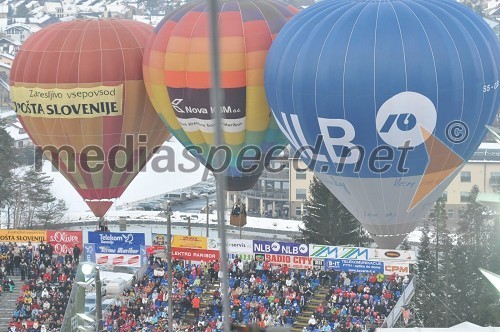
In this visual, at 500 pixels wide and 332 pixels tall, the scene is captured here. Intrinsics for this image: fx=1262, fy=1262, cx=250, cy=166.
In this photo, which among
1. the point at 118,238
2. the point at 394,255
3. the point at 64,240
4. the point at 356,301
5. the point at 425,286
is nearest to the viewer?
the point at 394,255

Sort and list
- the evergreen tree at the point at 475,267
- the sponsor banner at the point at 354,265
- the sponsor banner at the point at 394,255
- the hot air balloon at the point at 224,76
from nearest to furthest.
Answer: the hot air balloon at the point at 224,76
the sponsor banner at the point at 394,255
the sponsor banner at the point at 354,265
the evergreen tree at the point at 475,267

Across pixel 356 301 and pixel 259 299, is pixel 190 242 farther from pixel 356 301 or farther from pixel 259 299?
pixel 356 301

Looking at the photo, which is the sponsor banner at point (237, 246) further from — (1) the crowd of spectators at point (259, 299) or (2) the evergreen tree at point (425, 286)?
(2) the evergreen tree at point (425, 286)

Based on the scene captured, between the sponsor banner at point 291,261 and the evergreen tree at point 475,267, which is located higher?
the sponsor banner at point 291,261

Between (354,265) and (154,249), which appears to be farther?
(154,249)

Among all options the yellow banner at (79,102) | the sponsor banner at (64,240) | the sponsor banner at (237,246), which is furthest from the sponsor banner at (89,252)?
the yellow banner at (79,102)

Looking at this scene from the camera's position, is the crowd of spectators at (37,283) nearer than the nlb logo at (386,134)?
No

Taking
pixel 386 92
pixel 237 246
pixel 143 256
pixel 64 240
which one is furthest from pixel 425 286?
pixel 386 92
